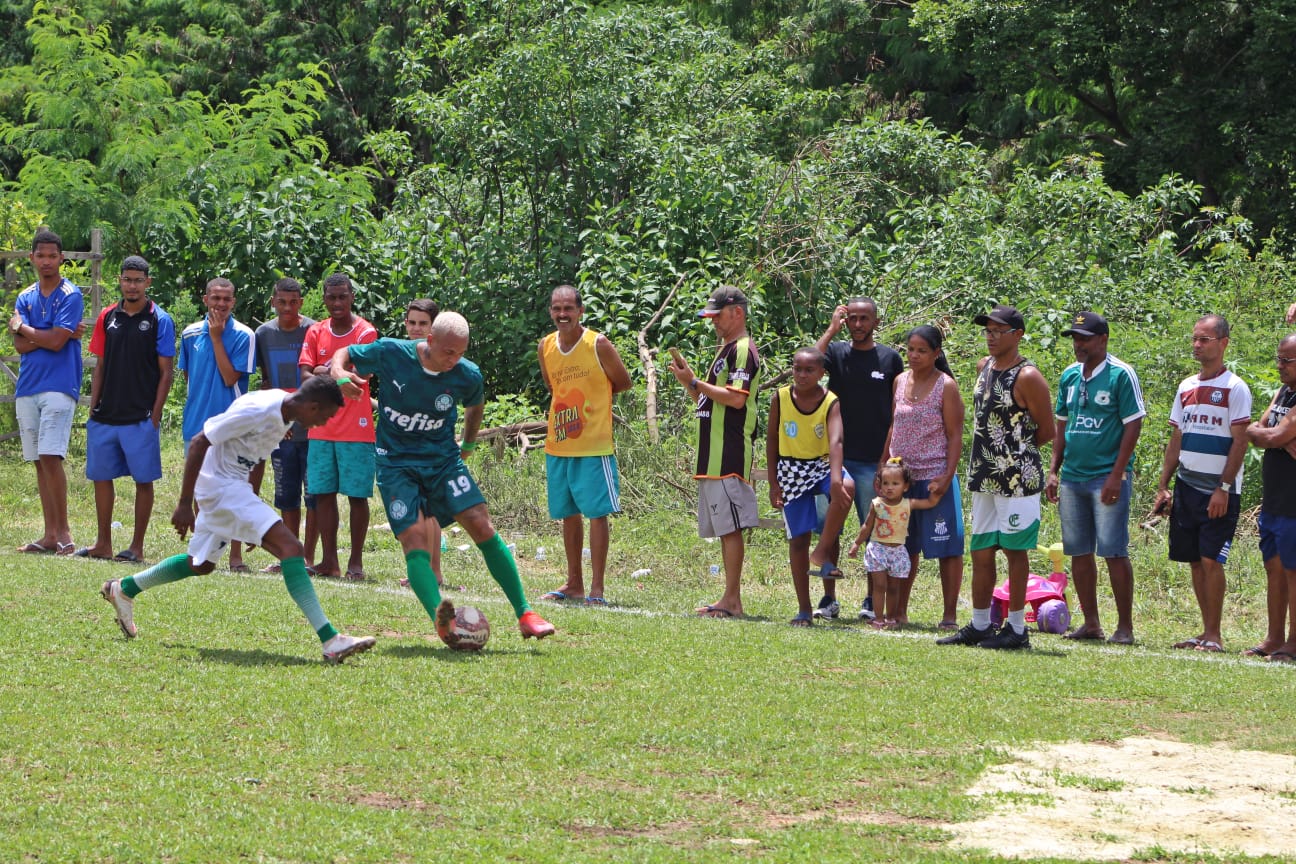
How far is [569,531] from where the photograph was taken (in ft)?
35.6

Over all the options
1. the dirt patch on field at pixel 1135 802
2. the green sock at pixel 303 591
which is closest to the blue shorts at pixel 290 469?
the green sock at pixel 303 591

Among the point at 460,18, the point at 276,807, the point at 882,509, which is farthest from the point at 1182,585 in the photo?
the point at 460,18

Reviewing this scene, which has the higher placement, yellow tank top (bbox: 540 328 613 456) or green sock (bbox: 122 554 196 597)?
yellow tank top (bbox: 540 328 613 456)

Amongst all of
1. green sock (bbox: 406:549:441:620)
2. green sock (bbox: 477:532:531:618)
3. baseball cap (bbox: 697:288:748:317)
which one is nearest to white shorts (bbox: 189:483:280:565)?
green sock (bbox: 406:549:441:620)

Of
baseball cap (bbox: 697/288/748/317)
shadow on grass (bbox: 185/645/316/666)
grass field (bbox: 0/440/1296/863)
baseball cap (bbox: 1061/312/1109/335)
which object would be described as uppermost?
baseball cap (bbox: 697/288/748/317)

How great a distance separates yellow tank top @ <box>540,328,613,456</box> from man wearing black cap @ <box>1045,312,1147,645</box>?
3.15 metres

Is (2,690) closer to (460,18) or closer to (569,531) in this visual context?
(569,531)

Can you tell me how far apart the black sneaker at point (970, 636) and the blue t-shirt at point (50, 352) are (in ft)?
24.4

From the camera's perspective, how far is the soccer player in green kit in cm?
849

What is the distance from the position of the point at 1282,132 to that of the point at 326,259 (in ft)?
50.8

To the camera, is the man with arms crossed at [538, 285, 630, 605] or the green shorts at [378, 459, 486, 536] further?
the man with arms crossed at [538, 285, 630, 605]

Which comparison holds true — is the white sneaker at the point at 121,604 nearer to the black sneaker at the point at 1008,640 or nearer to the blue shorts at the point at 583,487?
the blue shorts at the point at 583,487

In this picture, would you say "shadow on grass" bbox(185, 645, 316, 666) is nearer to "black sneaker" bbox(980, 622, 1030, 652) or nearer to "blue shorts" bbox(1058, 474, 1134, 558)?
"black sneaker" bbox(980, 622, 1030, 652)

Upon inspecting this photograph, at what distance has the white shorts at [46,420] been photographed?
1214cm
